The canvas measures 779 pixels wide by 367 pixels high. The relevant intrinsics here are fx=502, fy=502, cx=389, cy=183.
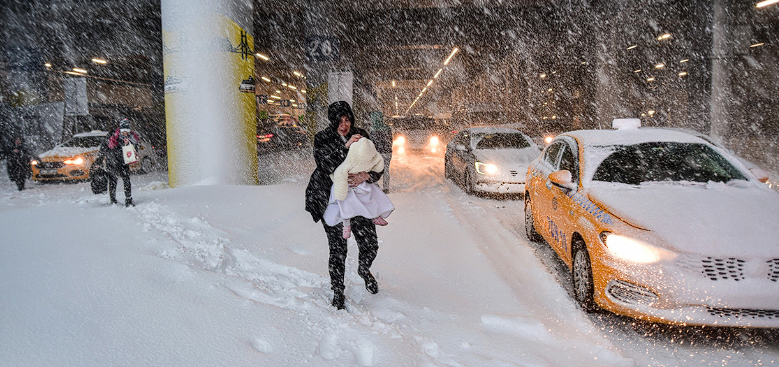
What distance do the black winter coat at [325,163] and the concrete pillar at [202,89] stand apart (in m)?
6.33

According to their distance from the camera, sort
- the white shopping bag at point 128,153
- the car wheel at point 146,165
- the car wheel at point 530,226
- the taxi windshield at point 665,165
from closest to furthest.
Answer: the taxi windshield at point 665,165 < the car wheel at point 530,226 < the white shopping bag at point 128,153 < the car wheel at point 146,165

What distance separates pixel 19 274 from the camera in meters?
3.63

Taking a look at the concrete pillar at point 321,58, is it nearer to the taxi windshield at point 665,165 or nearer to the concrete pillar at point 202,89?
the concrete pillar at point 202,89

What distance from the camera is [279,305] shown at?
377 cm

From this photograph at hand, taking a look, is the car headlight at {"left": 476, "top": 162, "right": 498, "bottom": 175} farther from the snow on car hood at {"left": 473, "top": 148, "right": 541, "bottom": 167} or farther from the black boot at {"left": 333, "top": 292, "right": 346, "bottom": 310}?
the black boot at {"left": 333, "top": 292, "right": 346, "bottom": 310}

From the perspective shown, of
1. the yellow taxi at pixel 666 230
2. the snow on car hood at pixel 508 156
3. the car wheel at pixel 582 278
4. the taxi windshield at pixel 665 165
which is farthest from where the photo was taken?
the snow on car hood at pixel 508 156

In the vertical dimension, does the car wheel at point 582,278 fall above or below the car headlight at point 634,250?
below

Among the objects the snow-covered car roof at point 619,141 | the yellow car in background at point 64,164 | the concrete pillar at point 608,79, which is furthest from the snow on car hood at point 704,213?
the concrete pillar at point 608,79

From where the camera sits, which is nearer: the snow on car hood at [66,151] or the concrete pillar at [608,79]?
the snow on car hood at [66,151]

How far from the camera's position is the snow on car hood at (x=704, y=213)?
3598mm

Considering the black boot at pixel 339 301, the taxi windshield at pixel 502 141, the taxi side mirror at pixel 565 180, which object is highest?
the taxi windshield at pixel 502 141

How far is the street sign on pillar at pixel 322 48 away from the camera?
1360 cm

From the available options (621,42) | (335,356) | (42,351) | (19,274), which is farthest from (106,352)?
(621,42)

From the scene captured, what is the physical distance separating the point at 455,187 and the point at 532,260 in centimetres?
626
